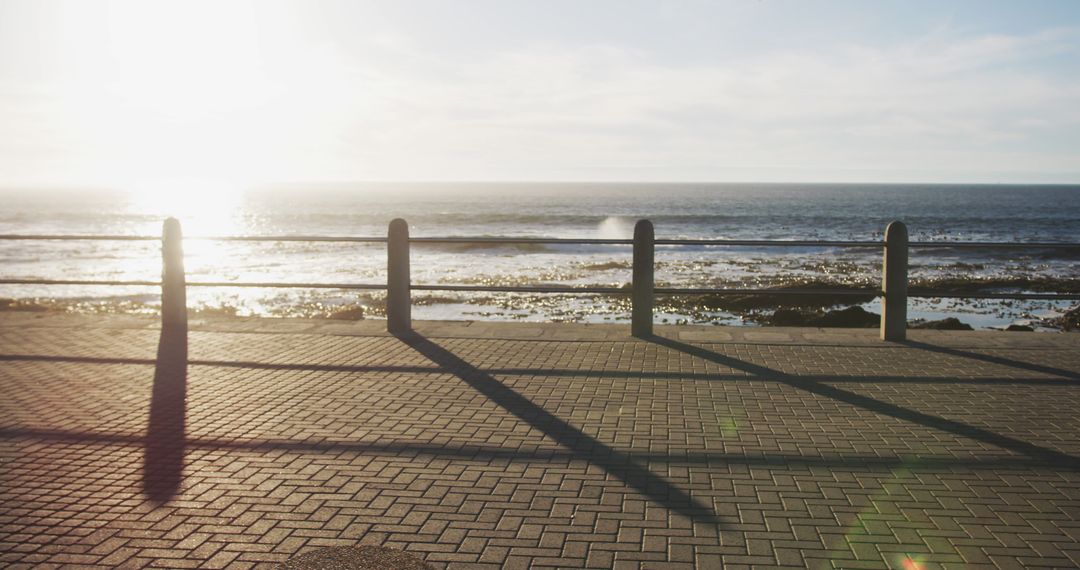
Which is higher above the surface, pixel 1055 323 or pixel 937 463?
pixel 937 463

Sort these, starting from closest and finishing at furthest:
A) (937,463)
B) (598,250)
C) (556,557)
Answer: (556,557) < (937,463) < (598,250)

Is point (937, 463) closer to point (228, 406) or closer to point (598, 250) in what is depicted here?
point (228, 406)

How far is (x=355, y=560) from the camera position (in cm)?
391

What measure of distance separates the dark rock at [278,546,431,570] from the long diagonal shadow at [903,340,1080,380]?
668 centimetres

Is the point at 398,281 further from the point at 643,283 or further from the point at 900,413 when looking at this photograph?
the point at 900,413

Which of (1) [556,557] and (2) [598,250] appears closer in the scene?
(1) [556,557]

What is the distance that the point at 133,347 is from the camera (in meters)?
9.38

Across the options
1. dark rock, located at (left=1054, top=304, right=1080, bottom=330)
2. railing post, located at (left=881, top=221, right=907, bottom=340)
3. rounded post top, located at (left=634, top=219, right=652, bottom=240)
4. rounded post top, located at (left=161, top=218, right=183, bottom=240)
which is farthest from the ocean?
railing post, located at (left=881, top=221, right=907, bottom=340)

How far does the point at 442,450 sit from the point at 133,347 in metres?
5.29

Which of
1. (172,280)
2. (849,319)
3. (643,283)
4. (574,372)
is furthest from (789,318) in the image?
(172,280)

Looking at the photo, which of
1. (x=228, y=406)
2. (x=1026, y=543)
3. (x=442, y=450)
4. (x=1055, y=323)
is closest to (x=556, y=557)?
(x=442, y=450)

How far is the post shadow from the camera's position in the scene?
5000 mm

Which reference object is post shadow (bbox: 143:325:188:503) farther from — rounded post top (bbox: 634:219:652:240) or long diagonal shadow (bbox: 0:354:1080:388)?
rounded post top (bbox: 634:219:652:240)

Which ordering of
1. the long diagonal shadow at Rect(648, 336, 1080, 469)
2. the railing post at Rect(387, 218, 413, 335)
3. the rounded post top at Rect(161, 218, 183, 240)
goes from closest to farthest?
the long diagonal shadow at Rect(648, 336, 1080, 469), the railing post at Rect(387, 218, 413, 335), the rounded post top at Rect(161, 218, 183, 240)
